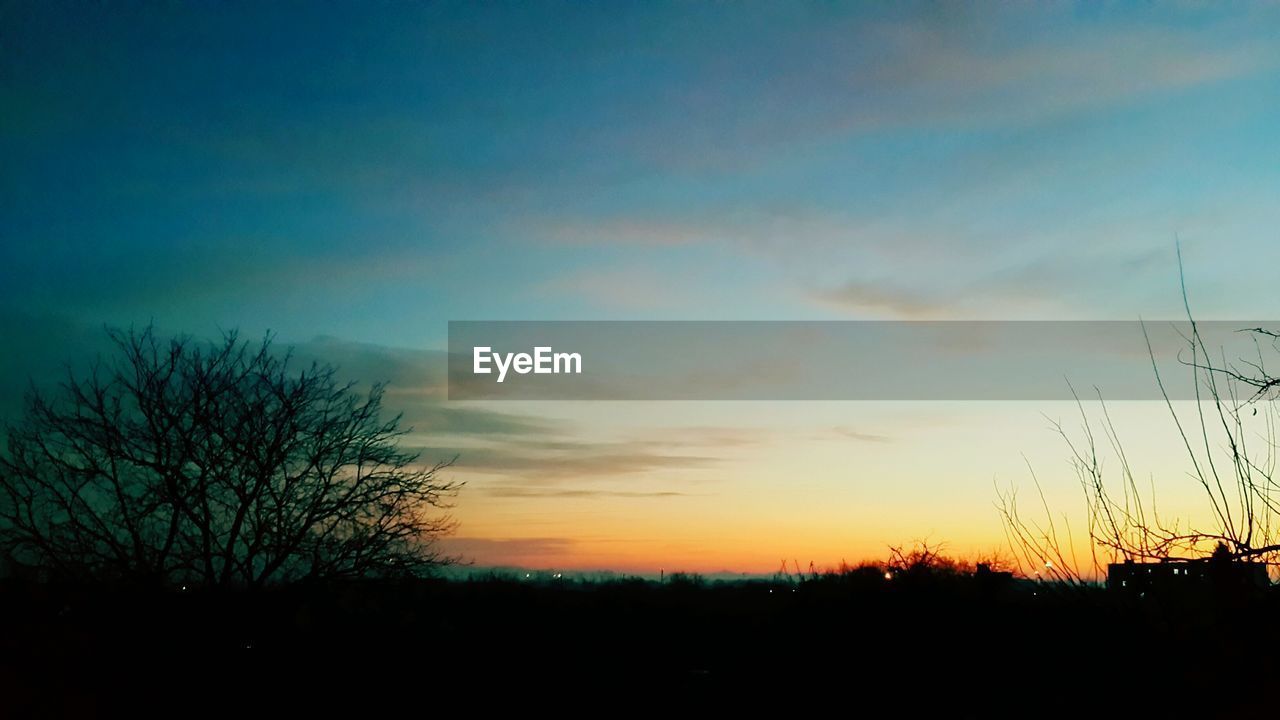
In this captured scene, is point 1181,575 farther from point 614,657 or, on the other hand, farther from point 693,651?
point 693,651

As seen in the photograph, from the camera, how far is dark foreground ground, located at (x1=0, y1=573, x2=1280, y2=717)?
6461 mm

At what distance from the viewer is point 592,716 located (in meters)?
15.6

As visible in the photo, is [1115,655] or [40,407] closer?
[1115,655]

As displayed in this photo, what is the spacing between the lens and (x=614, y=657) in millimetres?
23266

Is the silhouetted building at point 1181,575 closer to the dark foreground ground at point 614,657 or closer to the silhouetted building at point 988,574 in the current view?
the dark foreground ground at point 614,657

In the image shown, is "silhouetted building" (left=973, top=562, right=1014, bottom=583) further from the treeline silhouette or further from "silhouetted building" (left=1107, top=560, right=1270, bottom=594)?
"silhouetted building" (left=1107, top=560, right=1270, bottom=594)

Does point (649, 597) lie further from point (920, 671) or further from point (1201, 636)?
point (1201, 636)

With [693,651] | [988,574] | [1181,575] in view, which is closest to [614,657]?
[693,651]

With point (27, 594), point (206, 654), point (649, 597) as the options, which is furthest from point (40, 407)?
point (649, 597)

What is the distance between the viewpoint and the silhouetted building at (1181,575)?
5.32m

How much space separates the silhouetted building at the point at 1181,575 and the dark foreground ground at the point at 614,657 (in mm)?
95

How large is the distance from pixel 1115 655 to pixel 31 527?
1856 cm

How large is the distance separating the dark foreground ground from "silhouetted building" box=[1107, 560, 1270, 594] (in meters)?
0.10

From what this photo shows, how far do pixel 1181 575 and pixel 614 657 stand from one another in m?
18.9
